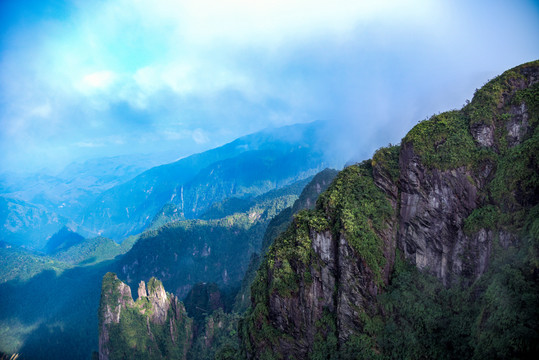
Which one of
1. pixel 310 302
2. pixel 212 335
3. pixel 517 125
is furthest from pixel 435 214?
pixel 212 335

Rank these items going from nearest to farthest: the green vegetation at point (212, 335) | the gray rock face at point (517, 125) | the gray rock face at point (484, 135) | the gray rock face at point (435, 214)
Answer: the gray rock face at point (517, 125) < the gray rock face at point (435, 214) < the gray rock face at point (484, 135) < the green vegetation at point (212, 335)

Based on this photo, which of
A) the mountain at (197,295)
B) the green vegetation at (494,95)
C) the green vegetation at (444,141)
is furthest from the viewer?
the mountain at (197,295)

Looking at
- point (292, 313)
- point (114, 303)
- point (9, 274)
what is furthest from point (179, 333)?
point (9, 274)

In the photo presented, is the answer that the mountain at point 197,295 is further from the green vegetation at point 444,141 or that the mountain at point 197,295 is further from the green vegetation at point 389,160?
the green vegetation at point 444,141

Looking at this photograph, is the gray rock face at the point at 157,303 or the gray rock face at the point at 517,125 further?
the gray rock face at the point at 157,303

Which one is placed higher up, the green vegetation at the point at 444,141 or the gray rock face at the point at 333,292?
the green vegetation at the point at 444,141

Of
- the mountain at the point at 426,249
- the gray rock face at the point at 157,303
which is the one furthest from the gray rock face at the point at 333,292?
the gray rock face at the point at 157,303
